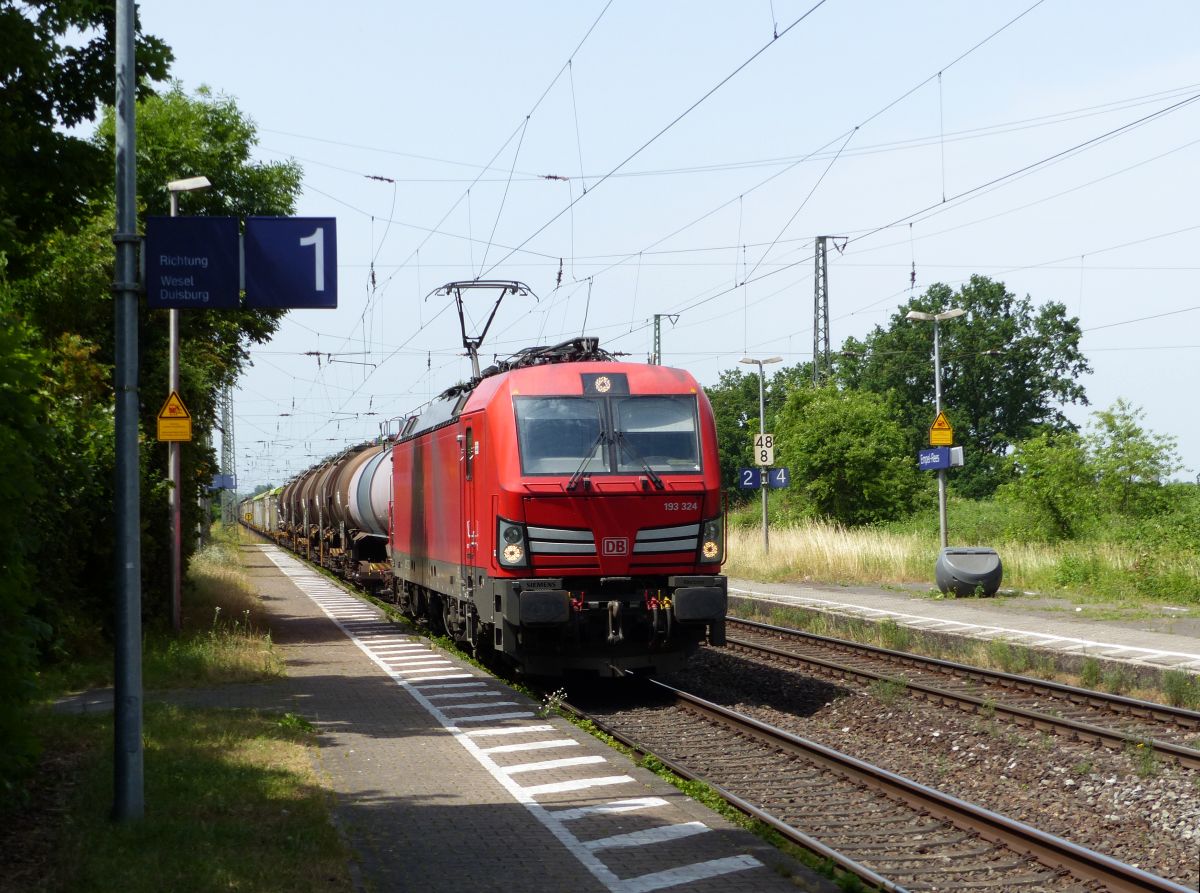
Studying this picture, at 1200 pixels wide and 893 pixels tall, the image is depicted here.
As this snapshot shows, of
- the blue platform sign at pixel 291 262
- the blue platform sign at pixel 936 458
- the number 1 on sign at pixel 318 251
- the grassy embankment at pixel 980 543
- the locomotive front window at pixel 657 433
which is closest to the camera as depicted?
the blue platform sign at pixel 291 262

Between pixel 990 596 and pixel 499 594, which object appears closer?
pixel 499 594

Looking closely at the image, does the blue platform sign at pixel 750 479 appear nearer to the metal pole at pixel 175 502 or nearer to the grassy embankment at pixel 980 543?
the grassy embankment at pixel 980 543

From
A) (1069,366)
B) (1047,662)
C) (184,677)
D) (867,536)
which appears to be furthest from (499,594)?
(1069,366)

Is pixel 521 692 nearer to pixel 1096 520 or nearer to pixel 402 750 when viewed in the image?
pixel 402 750

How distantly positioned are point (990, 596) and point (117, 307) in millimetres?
19105

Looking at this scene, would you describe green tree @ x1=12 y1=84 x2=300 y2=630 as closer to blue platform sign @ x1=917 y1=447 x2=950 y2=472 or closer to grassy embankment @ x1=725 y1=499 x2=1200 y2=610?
blue platform sign @ x1=917 y1=447 x2=950 y2=472

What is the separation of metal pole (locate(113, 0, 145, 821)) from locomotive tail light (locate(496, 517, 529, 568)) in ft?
17.2

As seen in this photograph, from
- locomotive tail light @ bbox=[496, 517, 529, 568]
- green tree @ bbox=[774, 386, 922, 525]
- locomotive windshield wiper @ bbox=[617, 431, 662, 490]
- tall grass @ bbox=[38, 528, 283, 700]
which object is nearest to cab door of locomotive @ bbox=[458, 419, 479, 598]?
locomotive tail light @ bbox=[496, 517, 529, 568]

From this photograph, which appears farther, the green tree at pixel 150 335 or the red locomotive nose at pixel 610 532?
the green tree at pixel 150 335

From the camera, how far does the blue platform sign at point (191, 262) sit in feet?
28.0

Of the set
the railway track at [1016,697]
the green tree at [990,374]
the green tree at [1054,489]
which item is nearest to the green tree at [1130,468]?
the green tree at [1054,489]

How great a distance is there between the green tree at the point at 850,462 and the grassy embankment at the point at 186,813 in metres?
27.4

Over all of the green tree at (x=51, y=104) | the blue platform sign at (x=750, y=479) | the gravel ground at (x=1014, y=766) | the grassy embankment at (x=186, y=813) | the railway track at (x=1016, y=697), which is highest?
the green tree at (x=51, y=104)

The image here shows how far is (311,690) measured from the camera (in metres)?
14.7
